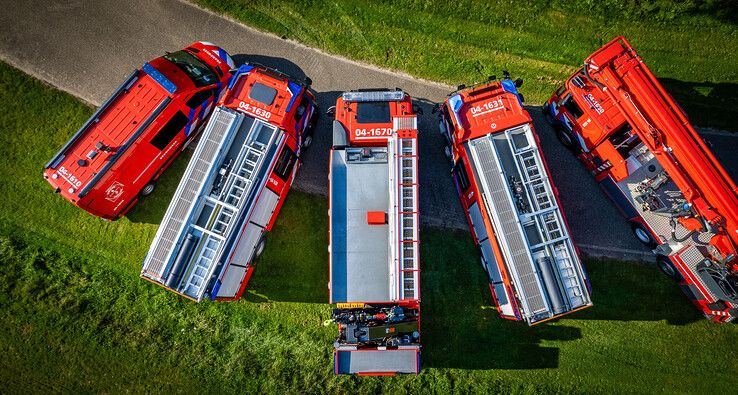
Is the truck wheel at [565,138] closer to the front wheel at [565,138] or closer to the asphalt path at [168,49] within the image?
the front wheel at [565,138]

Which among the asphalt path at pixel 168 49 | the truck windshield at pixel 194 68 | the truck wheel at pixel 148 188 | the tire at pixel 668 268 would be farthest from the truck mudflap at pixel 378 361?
the truck windshield at pixel 194 68

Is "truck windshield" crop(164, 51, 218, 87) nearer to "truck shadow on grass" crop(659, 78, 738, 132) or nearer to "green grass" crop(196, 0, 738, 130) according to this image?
"green grass" crop(196, 0, 738, 130)

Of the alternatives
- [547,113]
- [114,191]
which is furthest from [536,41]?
[114,191]

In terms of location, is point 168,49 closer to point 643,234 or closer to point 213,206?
Answer: point 213,206

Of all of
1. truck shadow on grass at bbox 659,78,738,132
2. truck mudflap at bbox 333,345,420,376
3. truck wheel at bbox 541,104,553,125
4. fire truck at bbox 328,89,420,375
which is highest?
truck shadow on grass at bbox 659,78,738,132

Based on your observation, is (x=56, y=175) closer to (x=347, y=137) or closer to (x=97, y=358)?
(x=97, y=358)

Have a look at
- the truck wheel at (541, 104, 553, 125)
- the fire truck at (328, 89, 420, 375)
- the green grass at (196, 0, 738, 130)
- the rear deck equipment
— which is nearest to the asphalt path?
the truck wheel at (541, 104, 553, 125)
